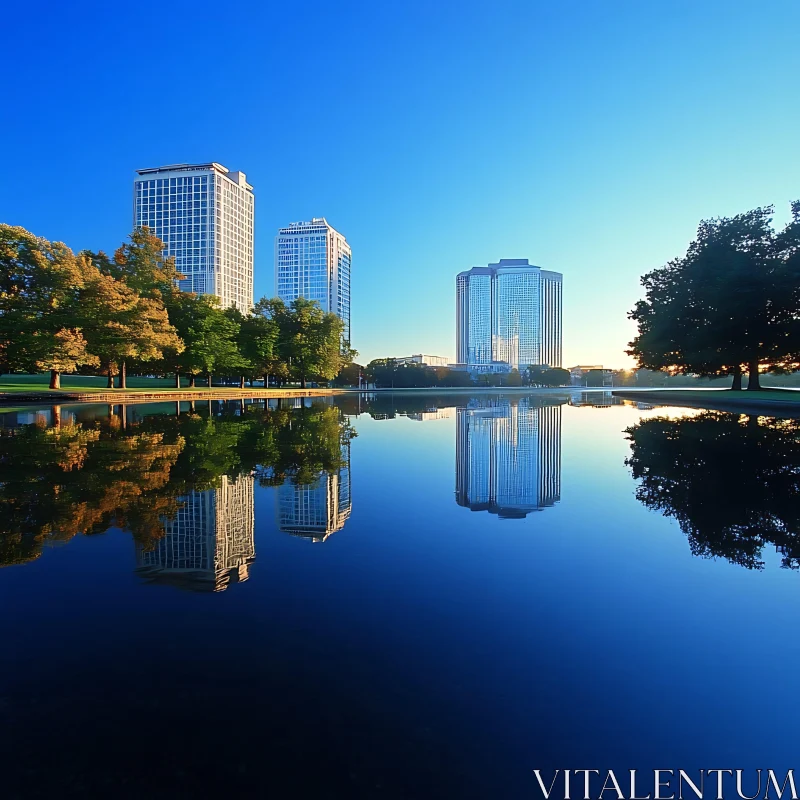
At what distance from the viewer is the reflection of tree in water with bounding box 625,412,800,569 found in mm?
4695

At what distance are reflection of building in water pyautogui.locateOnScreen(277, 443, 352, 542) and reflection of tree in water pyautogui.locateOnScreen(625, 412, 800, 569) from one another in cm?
342

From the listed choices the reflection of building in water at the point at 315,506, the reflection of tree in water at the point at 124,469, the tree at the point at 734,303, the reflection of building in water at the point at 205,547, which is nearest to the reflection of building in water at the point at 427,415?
the reflection of tree in water at the point at 124,469

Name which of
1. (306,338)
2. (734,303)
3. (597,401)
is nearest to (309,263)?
(306,338)

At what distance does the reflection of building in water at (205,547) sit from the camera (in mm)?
3787

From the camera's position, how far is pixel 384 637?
2.86 m

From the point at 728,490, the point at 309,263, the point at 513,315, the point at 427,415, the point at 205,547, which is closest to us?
the point at 205,547

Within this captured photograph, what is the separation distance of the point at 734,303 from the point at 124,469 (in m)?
34.3

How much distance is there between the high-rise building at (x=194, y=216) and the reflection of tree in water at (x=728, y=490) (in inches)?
4330

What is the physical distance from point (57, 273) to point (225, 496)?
1119 inches

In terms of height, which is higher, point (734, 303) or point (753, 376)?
point (734, 303)

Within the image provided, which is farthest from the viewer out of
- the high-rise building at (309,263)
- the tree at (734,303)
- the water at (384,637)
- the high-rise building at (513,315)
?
the high-rise building at (513,315)

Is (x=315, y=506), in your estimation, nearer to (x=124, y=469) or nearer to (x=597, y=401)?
(x=124, y=469)

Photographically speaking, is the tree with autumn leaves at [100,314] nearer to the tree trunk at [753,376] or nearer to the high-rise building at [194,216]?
the tree trunk at [753,376]

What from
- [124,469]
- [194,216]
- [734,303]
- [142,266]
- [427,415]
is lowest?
[124,469]
